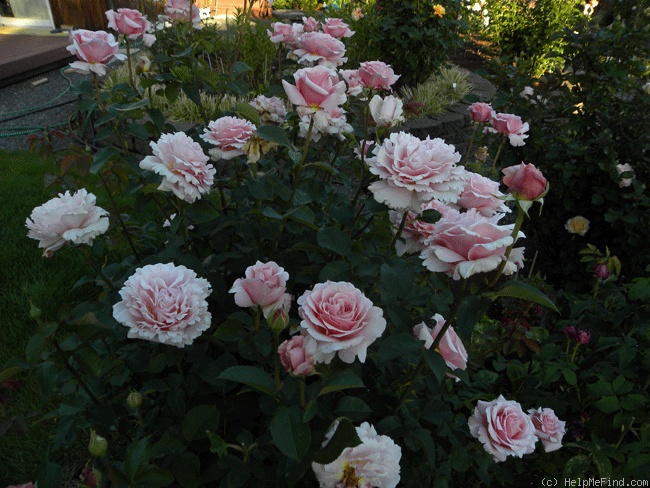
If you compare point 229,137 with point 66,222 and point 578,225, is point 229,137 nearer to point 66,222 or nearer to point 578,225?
point 66,222

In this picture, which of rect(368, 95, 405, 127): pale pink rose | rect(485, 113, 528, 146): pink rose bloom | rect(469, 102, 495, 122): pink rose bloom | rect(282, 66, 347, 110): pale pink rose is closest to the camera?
rect(282, 66, 347, 110): pale pink rose

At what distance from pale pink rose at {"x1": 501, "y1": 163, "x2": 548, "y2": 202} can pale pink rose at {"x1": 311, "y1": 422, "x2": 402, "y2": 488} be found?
0.47m

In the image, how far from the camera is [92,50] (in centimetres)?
132

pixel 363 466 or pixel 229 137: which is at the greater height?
pixel 229 137

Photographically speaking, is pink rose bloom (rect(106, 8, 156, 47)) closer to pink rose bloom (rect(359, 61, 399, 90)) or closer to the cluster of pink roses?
pink rose bloom (rect(359, 61, 399, 90))

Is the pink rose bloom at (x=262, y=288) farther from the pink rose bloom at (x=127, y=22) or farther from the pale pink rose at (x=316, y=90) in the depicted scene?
the pink rose bloom at (x=127, y=22)

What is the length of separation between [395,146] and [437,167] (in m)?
0.09

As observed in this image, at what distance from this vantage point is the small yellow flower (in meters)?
2.52

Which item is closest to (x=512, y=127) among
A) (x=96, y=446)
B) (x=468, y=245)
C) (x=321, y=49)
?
(x=321, y=49)

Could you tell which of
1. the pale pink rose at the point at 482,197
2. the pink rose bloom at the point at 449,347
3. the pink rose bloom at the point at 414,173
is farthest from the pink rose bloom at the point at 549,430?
the pink rose bloom at the point at 414,173

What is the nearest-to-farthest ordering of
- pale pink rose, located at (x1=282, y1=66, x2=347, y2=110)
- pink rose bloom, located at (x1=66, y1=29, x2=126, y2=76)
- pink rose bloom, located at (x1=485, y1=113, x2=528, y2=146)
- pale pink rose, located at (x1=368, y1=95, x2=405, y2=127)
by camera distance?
pale pink rose, located at (x1=282, y1=66, x2=347, y2=110)
pale pink rose, located at (x1=368, y1=95, x2=405, y2=127)
pink rose bloom, located at (x1=66, y1=29, x2=126, y2=76)
pink rose bloom, located at (x1=485, y1=113, x2=528, y2=146)

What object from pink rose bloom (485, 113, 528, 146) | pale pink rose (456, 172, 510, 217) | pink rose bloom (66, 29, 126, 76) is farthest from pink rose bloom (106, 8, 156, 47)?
pink rose bloom (485, 113, 528, 146)

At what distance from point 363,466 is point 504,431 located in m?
0.47

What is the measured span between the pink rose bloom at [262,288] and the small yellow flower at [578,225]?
2069 millimetres
